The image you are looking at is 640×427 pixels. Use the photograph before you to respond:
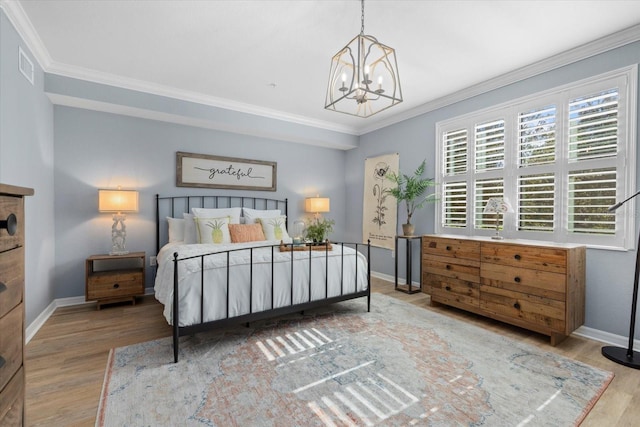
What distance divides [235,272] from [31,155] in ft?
7.35

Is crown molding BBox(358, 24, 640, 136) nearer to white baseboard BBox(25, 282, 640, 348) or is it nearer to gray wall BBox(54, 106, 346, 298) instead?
white baseboard BBox(25, 282, 640, 348)

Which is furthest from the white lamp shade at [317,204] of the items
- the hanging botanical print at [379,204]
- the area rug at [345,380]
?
the area rug at [345,380]

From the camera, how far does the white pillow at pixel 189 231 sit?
3924 mm

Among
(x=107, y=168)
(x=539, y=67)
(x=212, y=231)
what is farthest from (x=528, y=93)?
(x=107, y=168)

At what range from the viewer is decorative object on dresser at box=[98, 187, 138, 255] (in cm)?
355

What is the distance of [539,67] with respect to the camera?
3.23 m

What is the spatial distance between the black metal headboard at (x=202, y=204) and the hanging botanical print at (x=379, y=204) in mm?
1438

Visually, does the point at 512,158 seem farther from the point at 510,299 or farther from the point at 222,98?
the point at 222,98

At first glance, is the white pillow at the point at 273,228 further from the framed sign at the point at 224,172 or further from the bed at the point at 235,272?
the framed sign at the point at 224,172

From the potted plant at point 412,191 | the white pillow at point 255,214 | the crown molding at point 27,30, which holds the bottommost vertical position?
the white pillow at point 255,214

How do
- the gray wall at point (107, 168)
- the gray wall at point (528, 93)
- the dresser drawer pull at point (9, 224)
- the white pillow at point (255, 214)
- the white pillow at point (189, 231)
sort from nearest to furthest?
the dresser drawer pull at point (9, 224) → the gray wall at point (528, 93) → the gray wall at point (107, 168) → the white pillow at point (189, 231) → the white pillow at point (255, 214)

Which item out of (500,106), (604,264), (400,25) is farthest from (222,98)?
(604,264)

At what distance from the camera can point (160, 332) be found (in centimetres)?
289

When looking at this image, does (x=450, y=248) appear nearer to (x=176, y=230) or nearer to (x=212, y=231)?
(x=212, y=231)
